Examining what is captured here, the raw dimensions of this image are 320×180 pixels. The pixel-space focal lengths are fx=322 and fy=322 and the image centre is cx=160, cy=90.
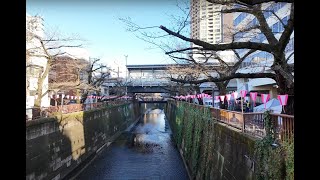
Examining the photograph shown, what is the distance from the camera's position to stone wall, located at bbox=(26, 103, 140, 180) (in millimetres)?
16297

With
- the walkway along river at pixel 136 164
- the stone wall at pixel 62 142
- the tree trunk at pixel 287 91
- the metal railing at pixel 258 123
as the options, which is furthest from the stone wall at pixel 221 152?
the stone wall at pixel 62 142

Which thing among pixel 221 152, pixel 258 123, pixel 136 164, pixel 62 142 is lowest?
pixel 136 164

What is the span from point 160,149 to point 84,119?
9244 mm

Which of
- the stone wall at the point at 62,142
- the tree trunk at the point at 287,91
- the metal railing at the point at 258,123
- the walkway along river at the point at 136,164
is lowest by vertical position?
the walkway along river at the point at 136,164

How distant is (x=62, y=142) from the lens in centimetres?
2145

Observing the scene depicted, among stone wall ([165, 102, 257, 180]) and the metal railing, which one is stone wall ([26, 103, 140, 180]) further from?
the metal railing

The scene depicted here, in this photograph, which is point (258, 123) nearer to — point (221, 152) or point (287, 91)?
point (287, 91)

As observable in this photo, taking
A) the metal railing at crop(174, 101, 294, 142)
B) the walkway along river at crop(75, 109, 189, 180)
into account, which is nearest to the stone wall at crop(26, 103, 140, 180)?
the walkway along river at crop(75, 109, 189, 180)

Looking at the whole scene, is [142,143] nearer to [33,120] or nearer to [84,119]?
[84,119]

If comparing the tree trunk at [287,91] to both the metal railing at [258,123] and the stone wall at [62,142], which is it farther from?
the stone wall at [62,142]

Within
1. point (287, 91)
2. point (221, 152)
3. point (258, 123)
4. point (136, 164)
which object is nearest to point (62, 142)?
point (136, 164)

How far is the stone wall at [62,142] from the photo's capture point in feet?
53.5

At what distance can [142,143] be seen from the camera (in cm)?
3869
